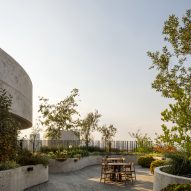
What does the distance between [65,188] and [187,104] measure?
959 cm

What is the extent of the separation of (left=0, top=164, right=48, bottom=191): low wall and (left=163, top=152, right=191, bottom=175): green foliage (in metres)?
5.75

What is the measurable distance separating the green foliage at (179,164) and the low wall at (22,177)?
575 centimetres

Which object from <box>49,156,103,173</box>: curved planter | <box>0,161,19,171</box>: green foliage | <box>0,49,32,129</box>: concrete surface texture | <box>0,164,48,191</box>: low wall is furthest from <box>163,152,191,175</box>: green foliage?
<box>49,156,103,173</box>: curved planter

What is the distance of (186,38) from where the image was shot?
405 inches

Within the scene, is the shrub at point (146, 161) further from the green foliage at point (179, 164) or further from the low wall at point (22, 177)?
the green foliage at point (179, 164)

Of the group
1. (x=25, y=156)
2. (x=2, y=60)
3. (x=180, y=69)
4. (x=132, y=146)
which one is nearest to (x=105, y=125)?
(x=132, y=146)

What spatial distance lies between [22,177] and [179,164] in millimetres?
6292

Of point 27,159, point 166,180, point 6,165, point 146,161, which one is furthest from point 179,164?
point 146,161

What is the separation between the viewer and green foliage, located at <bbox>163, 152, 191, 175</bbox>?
12.7 m

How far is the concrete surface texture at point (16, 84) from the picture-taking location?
573 inches

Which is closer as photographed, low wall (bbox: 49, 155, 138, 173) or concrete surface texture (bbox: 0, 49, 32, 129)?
concrete surface texture (bbox: 0, 49, 32, 129)

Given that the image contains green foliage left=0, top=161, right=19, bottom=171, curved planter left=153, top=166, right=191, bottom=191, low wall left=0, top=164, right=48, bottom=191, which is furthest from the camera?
green foliage left=0, top=161, right=19, bottom=171

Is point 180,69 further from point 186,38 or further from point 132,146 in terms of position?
point 132,146

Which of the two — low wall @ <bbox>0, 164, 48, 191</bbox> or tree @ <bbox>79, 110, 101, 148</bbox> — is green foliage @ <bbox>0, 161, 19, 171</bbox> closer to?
low wall @ <bbox>0, 164, 48, 191</bbox>
